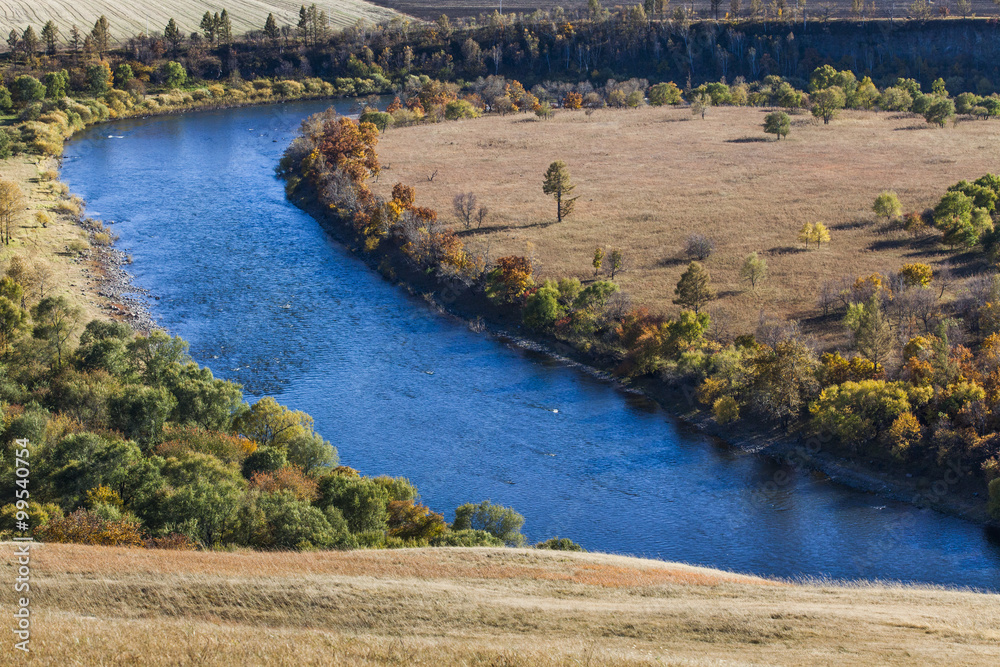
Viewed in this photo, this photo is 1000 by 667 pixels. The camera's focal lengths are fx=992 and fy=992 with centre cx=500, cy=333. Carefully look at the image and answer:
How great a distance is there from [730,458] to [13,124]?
118 m

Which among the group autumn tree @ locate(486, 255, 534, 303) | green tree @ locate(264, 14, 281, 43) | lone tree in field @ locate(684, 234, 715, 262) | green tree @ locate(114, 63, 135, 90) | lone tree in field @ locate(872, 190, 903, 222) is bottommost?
autumn tree @ locate(486, 255, 534, 303)

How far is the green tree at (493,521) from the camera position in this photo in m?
47.7

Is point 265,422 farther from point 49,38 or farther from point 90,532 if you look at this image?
point 49,38

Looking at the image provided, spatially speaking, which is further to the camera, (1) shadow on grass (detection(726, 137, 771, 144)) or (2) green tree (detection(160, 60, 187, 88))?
(2) green tree (detection(160, 60, 187, 88))

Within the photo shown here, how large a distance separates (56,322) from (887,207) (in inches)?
2866

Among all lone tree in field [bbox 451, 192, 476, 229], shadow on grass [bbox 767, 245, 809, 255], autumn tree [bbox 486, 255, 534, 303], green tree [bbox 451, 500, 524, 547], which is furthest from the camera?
lone tree in field [bbox 451, 192, 476, 229]

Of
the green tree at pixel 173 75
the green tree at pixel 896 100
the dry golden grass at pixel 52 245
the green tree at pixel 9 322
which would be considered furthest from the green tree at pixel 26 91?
the green tree at pixel 896 100

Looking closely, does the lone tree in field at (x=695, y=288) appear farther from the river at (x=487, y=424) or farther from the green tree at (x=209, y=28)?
the green tree at (x=209, y=28)

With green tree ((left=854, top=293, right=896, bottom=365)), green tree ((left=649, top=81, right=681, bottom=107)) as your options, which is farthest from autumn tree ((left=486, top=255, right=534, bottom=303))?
green tree ((left=649, top=81, right=681, bottom=107))

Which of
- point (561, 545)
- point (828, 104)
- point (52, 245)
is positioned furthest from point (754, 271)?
point (828, 104)

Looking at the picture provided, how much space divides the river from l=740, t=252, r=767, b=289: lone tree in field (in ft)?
61.4

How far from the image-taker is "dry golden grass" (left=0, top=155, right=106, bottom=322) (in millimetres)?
79250

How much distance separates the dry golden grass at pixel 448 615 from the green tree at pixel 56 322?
27079mm

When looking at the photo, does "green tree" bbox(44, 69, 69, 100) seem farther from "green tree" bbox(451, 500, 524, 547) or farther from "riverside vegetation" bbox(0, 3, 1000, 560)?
"green tree" bbox(451, 500, 524, 547)
